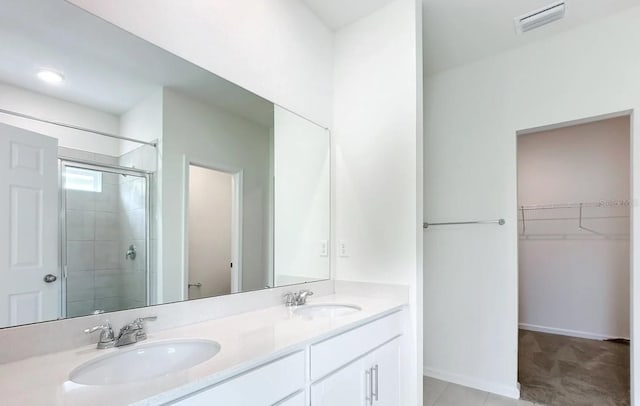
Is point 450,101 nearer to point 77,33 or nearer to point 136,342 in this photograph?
point 77,33

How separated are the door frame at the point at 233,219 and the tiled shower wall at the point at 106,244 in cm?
18

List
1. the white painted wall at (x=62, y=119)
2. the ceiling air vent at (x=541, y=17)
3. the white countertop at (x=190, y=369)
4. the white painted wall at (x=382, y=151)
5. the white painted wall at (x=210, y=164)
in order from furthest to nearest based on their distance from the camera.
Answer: the ceiling air vent at (x=541, y=17)
the white painted wall at (x=382, y=151)
the white painted wall at (x=210, y=164)
the white painted wall at (x=62, y=119)
the white countertop at (x=190, y=369)

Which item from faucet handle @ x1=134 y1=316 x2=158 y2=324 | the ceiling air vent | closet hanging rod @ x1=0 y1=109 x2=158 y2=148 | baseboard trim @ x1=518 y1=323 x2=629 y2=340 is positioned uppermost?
the ceiling air vent

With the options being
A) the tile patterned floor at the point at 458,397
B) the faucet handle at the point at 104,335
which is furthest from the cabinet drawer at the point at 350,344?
the tile patterned floor at the point at 458,397

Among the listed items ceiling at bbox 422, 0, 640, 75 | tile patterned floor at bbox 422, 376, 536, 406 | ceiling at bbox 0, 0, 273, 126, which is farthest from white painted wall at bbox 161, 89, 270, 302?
tile patterned floor at bbox 422, 376, 536, 406

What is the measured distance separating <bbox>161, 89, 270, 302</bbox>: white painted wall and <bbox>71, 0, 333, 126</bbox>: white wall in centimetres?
22

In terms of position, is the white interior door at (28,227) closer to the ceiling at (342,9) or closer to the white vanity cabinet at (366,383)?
the white vanity cabinet at (366,383)

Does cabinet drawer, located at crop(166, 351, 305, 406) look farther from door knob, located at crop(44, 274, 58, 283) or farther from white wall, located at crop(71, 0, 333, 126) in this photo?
white wall, located at crop(71, 0, 333, 126)

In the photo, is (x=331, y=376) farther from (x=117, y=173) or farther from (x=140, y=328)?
(x=117, y=173)

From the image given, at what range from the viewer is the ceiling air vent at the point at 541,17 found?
2.09m

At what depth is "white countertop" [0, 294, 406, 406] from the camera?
0.76m

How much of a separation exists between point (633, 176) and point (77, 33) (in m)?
3.02

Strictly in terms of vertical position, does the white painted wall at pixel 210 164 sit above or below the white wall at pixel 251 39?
below

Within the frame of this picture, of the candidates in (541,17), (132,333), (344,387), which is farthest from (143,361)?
(541,17)
